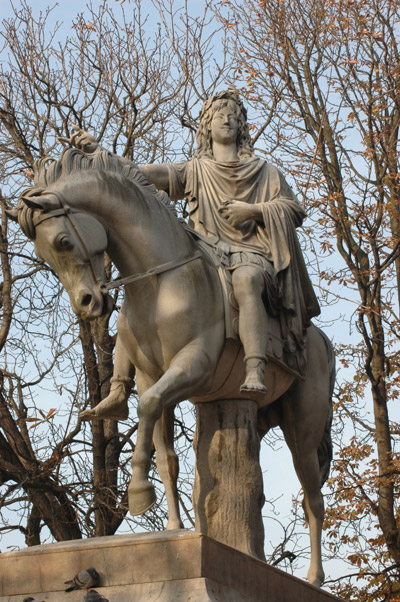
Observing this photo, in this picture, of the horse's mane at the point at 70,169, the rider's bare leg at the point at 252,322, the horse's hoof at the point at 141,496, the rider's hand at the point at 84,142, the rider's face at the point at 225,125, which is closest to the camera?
the horse's hoof at the point at 141,496

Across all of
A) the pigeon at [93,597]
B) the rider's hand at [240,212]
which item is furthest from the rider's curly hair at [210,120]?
the pigeon at [93,597]

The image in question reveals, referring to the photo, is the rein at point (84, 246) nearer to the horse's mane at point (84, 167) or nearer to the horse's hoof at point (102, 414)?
the horse's mane at point (84, 167)

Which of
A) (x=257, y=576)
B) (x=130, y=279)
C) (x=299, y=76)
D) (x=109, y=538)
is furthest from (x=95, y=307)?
(x=299, y=76)

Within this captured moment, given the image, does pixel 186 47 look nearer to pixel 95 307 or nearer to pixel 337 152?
pixel 337 152

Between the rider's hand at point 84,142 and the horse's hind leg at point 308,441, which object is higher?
the rider's hand at point 84,142

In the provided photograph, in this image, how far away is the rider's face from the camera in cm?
904

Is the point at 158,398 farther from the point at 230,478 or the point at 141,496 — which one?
the point at 230,478

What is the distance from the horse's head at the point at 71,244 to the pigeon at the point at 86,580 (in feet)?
5.25

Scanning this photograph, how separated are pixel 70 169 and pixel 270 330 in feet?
5.73

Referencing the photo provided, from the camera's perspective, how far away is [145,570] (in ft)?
22.4

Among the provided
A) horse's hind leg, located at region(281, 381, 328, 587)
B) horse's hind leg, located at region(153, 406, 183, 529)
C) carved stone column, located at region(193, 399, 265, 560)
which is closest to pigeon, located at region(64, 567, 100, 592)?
horse's hind leg, located at region(153, 406, 183, 529)

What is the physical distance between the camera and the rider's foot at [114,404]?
8203 mm

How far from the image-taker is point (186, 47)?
53.0 ft

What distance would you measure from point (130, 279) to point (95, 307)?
0.36m
